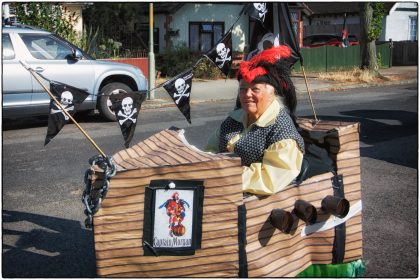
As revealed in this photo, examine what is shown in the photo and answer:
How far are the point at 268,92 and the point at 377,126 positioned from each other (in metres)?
6.87

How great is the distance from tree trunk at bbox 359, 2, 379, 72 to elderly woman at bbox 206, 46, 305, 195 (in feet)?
61.5

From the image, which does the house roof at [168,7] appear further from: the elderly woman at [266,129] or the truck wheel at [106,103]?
the elderly woman at [266,129]

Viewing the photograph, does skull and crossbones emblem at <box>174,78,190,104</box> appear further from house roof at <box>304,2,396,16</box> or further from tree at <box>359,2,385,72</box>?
house roof at <box>304,2,396,16</box>

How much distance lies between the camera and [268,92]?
10.7 ft

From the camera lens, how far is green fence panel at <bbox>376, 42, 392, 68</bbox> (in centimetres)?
2678

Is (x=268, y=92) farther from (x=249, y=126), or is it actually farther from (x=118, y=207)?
(x=118, y=207)

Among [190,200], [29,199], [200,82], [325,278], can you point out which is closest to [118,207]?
[190,200]

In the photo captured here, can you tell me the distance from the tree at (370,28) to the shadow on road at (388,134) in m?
10.3

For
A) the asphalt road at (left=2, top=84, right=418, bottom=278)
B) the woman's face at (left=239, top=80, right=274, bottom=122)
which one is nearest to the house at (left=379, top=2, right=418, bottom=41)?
the asphalt road at (left=2, top=84, right=418, bottom=278)

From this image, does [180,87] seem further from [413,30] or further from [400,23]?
[413,30]

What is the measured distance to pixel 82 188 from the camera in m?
5.79

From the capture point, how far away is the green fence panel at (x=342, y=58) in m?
24.8

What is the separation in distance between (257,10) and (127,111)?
1550 mm

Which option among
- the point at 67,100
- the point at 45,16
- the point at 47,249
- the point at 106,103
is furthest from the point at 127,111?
the point at 45,16
